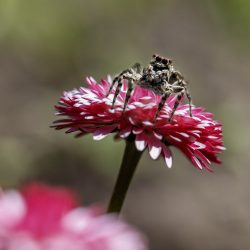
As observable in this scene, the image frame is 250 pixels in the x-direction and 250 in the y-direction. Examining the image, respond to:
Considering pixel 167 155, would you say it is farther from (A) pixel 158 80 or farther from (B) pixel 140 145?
(A) pixel 158 80

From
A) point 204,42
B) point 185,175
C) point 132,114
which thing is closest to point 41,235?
point 132,114

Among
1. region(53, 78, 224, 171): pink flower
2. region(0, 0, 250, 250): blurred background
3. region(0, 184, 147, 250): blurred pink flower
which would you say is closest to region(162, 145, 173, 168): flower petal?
region(53, 78, 224, 171): pink flower

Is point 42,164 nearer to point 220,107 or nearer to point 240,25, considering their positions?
point 220,107

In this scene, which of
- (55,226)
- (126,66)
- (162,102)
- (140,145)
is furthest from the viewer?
(126,66)

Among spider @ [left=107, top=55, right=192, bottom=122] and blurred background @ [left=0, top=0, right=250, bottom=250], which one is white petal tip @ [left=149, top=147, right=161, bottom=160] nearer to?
spider @ [left=107, top=55, right=192, bottom=122]

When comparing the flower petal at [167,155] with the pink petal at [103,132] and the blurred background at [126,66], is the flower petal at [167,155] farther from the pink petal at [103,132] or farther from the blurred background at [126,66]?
the blurred background at [126,66]

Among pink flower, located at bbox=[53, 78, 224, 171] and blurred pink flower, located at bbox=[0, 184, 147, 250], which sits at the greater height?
pink flower, located at bbox=[53, 78, 224, 171]

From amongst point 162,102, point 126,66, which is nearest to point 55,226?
point 162,102
